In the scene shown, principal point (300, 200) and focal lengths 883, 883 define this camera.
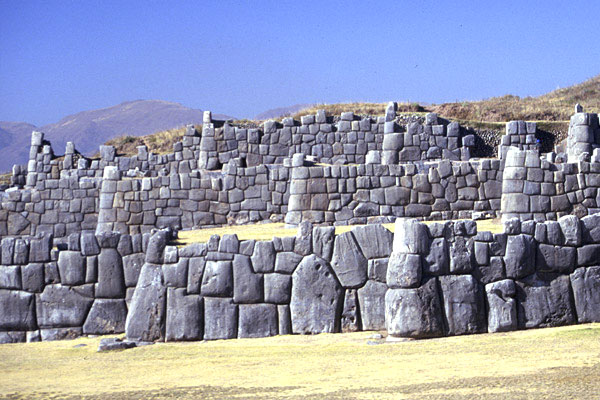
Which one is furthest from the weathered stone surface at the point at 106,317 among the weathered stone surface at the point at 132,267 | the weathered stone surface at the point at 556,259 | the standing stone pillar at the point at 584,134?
the standing stone pillar at the point at 584,134

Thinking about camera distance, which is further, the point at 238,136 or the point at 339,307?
the point at 238,136

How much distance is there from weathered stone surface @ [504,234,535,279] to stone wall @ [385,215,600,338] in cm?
1

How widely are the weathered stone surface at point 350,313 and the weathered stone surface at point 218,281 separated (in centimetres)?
157

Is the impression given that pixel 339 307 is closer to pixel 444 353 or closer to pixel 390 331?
pixel 390 331

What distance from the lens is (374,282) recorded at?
1194 cm

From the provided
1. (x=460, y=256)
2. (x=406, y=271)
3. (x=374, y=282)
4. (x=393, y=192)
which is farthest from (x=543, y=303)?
(x=393, y=192)

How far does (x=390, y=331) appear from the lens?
11.3m

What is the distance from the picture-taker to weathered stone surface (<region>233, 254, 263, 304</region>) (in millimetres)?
12023

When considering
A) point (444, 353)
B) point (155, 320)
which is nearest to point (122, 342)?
point (155, 320)

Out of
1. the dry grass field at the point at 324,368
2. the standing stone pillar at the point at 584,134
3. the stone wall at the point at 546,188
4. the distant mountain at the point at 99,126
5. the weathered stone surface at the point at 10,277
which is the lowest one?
the dry grass field at the point at 324,368

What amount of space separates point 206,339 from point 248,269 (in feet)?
3.61

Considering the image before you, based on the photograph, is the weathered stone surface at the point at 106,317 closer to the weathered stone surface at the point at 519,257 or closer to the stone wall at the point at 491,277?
the stone wall at the point at 491,277

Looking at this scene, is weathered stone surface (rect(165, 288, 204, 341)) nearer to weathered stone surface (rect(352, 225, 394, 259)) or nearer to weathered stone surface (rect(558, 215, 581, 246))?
weathered stone surface (rect(352, 225, 394, 259))

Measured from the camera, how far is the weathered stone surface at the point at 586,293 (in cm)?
1187
